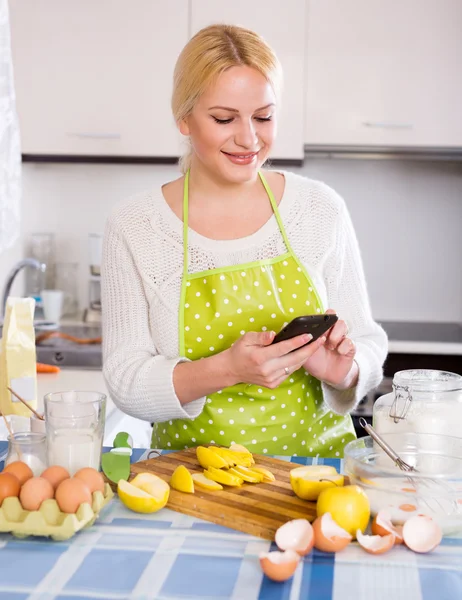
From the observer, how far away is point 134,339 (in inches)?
59.5

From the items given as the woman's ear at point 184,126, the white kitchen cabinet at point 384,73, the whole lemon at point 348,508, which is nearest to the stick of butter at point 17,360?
the woman's ear at point 184,126

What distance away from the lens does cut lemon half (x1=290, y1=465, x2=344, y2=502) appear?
111 cm

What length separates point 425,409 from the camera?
1190mm

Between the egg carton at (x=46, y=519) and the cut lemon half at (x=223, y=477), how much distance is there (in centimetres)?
19

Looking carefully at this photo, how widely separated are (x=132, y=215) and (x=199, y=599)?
87 cm

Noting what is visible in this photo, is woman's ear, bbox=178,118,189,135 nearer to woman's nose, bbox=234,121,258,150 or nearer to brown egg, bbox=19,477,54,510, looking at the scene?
woman's nose, bbox=234,121,258,150

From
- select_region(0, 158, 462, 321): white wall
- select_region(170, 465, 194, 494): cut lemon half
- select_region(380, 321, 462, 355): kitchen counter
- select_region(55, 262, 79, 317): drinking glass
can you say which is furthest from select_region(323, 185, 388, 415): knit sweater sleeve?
select_region(55, 262, 79, 317): drinking glass

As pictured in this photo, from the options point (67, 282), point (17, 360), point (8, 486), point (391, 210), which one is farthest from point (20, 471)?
point (391, 210)

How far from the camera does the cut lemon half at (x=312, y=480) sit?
3.65ft

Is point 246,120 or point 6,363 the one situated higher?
point 246,120

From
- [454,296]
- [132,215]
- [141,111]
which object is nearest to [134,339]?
[132,215]

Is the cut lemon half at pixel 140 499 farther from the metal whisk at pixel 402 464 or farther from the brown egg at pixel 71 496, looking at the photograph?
the metal whisk at pixel 402 464

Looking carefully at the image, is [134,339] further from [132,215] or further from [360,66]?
[360,66]

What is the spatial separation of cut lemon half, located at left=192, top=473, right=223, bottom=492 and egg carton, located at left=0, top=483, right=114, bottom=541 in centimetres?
17
